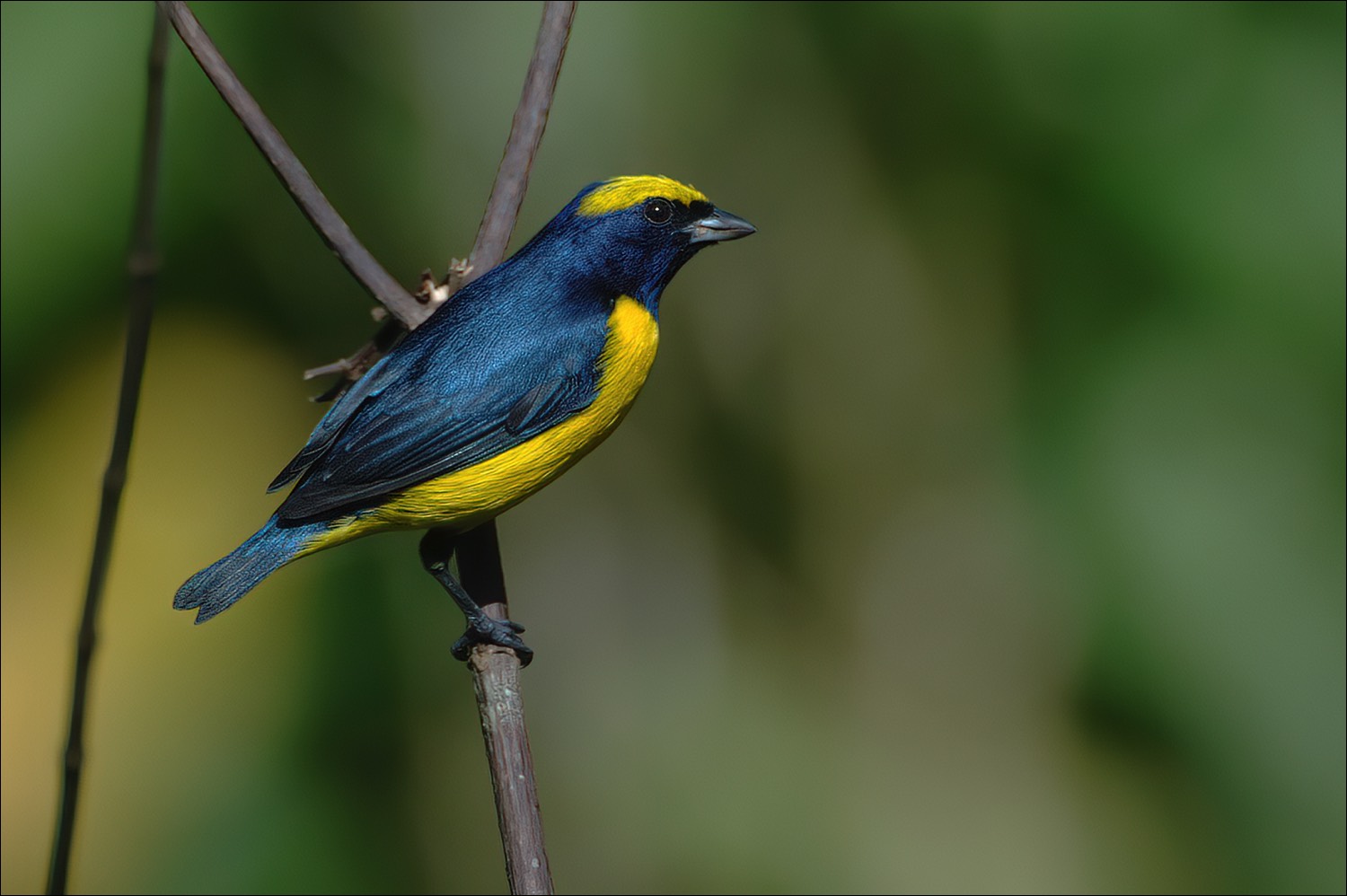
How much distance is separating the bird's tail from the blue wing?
0.04 meters

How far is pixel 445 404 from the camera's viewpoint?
9.75ft

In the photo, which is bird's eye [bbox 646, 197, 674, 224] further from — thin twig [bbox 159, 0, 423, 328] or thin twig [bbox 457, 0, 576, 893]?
thin twig [bbox 159, 0, 423, 328]

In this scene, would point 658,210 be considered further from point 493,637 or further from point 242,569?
point 242,569

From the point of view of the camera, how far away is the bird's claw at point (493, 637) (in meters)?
2.88

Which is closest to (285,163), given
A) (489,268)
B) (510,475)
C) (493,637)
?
(489,268)

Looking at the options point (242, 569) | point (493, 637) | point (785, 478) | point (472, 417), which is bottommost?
point (493, 637)

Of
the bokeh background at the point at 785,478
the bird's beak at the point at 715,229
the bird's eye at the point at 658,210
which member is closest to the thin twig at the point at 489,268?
the bird's eye at the point at 658,210

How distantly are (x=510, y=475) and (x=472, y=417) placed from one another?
154 millimetres

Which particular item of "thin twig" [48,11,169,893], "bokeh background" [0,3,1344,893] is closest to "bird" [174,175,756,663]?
"thin twig" [48,11,169,893]

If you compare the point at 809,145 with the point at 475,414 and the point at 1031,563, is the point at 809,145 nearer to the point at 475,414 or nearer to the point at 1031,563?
the point at 1031,563

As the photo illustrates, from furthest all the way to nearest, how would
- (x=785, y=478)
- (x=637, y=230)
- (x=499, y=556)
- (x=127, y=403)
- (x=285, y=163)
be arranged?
1. (x=785, y=478)
2. (x=637, y=230)
3. (x=499, y=556)
4. (x=285, y=163)
5. (x=127, y=403)

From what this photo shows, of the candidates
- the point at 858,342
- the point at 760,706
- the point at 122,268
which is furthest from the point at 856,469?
the point at 122,268

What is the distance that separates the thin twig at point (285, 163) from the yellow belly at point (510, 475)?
504 mm

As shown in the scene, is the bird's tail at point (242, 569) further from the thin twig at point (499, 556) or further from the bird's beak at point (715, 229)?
the bird's beak at point (715, 229)
